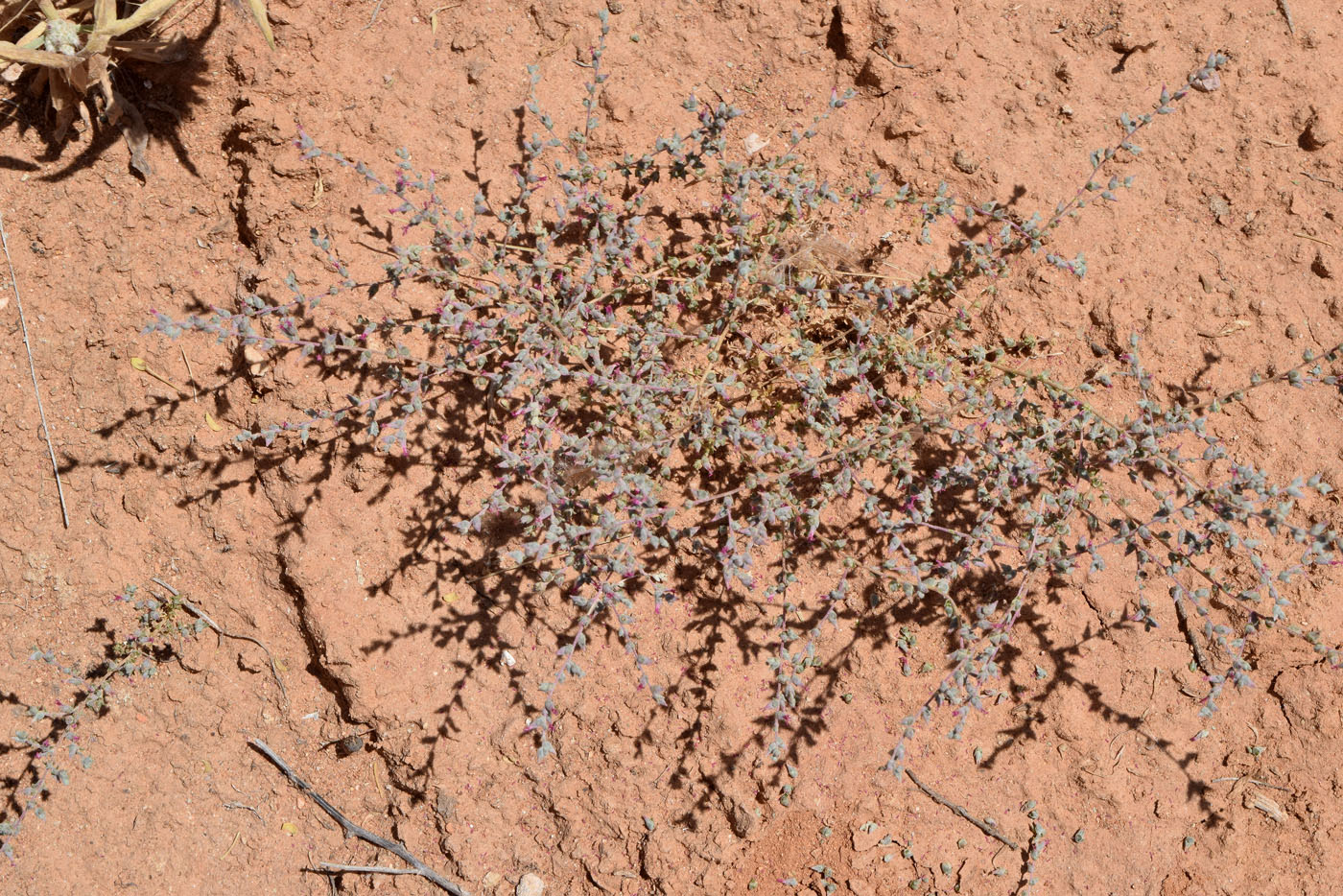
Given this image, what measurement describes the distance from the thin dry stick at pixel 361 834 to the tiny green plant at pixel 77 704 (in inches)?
20.9

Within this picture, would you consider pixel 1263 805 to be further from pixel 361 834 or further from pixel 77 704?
pixel 77 704

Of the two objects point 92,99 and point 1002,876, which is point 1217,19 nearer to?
point 1002,876

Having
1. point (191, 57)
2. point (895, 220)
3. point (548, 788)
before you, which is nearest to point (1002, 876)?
point (548, 788)

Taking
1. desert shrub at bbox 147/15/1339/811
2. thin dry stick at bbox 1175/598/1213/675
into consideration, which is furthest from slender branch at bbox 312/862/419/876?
thin dry stick at bbox 1175/598/1213/675

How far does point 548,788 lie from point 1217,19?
12.6ft

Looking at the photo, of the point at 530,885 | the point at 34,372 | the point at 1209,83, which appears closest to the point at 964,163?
the point at 1209,83

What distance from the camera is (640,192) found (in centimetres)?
371

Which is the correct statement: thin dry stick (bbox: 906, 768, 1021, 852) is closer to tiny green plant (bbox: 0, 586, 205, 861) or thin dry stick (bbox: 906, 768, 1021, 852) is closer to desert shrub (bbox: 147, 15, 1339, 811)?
desert shrub (bbox: 147, 15, 1339, 811)

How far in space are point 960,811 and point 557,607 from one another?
1.67 metres

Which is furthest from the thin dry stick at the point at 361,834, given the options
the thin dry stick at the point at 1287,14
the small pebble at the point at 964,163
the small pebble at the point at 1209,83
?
the thin dry stick at the point at 1287,14

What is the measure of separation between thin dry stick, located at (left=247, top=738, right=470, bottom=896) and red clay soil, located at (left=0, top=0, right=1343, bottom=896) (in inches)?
1.4

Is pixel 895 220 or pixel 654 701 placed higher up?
pixel 895 220

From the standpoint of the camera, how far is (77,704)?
3889mm

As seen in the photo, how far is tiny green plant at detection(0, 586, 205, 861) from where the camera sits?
3.80 meters
